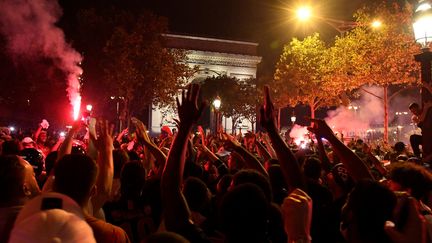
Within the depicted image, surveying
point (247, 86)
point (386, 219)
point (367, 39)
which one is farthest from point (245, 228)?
point (247, 86)

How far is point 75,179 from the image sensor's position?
311 cm

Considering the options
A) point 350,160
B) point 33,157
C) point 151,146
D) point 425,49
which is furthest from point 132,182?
point 425,49

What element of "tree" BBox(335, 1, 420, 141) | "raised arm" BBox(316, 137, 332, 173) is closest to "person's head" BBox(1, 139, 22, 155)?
"raised arm" BBox(316, 137, 332, 173)

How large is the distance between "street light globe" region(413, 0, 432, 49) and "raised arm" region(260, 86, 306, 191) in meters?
4.85

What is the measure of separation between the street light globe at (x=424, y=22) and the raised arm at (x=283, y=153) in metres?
4.85

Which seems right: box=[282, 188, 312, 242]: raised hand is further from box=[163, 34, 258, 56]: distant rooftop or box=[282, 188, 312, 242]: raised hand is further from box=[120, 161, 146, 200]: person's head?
box=[163, 34, 258, 56]: distant rooftop

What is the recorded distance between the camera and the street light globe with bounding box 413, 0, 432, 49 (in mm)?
7607

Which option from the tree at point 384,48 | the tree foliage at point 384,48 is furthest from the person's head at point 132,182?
the tree foliage at point 384,48

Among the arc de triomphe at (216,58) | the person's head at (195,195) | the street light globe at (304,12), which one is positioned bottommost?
the person's head at (195,195)

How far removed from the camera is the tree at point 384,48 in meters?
25.8

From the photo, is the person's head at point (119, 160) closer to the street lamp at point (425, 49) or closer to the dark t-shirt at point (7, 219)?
the dark t-shirt at point (7, 219)

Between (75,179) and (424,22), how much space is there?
681 centimetres

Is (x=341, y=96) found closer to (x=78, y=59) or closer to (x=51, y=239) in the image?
(x=78, y=59)

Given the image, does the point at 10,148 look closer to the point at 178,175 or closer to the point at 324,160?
the point at 324,160
